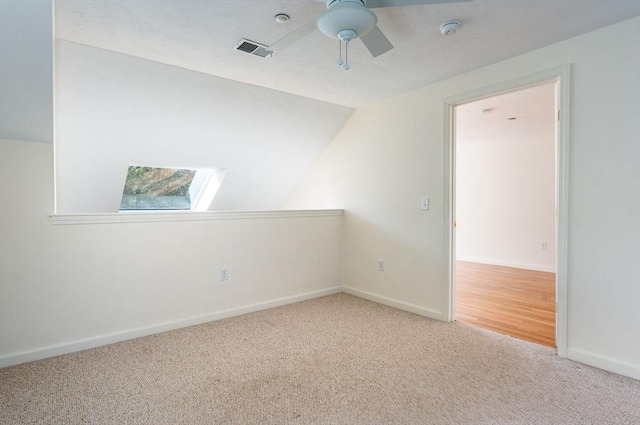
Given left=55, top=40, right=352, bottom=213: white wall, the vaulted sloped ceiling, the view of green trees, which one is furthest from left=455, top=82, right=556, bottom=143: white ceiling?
the view of green trees

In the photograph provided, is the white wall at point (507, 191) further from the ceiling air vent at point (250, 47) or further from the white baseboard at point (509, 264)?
the ceiling air vent at point (250, 47)

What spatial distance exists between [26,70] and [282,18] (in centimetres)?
149

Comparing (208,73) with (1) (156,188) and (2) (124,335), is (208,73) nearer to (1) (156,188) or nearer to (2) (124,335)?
(1) (156,188)

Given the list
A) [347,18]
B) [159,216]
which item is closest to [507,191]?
[347,18]

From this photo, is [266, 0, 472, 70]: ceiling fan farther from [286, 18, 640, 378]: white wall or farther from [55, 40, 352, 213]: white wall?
[55, 40, 352, 213]: white wall

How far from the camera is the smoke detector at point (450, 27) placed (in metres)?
2.15

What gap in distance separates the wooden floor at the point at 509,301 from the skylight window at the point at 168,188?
3349 millimetres

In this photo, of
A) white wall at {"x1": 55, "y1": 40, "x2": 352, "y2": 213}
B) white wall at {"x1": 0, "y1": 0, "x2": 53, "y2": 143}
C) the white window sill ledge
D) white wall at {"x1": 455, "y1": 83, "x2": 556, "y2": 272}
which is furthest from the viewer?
white wall at {"x1": 455, "y1": 83, "x2": 556, "y2": 272}

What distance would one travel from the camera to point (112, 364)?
2.39m

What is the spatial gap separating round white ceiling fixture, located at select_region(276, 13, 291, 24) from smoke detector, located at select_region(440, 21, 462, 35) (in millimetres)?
962

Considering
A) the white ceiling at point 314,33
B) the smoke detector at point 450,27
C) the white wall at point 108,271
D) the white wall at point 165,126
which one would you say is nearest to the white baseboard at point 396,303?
the white wall at point 108,271

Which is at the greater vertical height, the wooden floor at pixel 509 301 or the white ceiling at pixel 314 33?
the white ceiling at pixel 314 33

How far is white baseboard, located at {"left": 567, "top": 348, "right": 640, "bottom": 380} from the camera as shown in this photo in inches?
86.4

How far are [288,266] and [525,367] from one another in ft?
7.60
